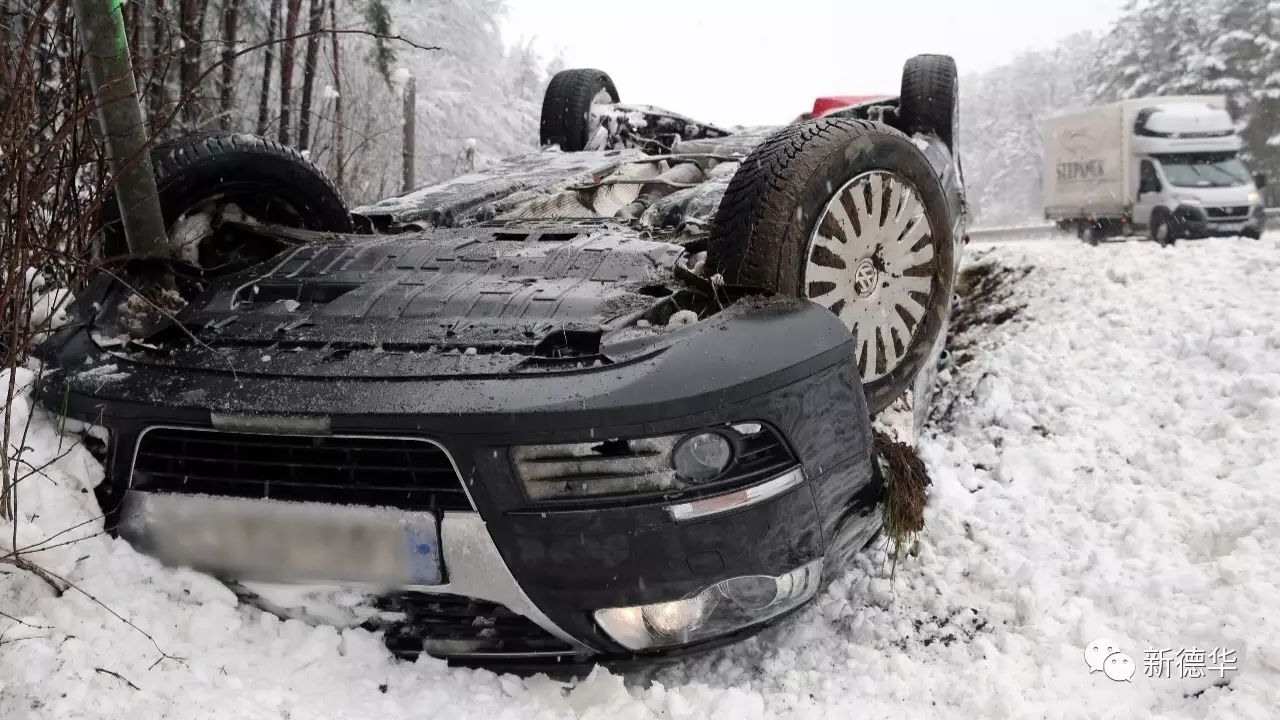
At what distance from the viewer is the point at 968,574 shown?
288 centimetres

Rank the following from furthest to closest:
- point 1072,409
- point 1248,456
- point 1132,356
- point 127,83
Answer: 1. point 1132,356
2. point 1072,409
3. point 1248,456
4. point 127,83

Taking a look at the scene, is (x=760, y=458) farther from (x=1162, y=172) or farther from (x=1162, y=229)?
(x=1162, y=172)

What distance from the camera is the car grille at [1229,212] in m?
14.9

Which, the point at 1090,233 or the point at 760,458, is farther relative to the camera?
the point at 1090,233

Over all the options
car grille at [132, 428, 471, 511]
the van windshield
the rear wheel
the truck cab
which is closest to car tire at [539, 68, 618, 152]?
car grille at [132, 428, 471, 511]

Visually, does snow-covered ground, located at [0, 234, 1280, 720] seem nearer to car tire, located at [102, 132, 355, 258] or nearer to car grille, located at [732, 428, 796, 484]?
car grille, located at [732, 428, 796, 484]

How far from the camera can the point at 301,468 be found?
206 cm

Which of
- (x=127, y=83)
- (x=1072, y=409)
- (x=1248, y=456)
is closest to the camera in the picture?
(x=127, y=83)

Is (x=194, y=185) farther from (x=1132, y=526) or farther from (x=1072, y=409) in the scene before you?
(x=1072, y=409)

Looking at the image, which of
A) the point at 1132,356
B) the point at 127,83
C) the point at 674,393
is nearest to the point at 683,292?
the point at 674,393

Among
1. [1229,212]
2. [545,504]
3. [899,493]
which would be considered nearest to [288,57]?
[899,493]

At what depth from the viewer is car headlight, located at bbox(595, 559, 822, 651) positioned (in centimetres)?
205

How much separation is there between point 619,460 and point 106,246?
2.04 m

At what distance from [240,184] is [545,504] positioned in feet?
6.53
